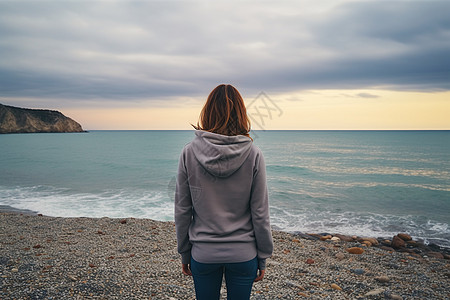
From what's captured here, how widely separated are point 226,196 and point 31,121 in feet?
499

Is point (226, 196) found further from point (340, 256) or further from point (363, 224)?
point (363, 224)

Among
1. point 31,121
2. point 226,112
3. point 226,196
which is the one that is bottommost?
point 226,196

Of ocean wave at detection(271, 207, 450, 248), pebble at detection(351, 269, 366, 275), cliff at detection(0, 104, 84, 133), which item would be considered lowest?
ocean wave at detection(271, 207, 450, 248)

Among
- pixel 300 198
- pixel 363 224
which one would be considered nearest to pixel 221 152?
pixel 363 224

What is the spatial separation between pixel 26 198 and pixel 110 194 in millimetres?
3817

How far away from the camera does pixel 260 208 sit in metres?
1.98

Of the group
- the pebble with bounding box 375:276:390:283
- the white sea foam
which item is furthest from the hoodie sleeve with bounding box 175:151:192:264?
the white sea foam

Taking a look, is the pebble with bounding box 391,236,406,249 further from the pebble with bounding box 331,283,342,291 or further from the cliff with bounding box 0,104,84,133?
the cliff with bounding box 0,104,84,133

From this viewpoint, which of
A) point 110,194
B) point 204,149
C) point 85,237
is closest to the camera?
point 204,149

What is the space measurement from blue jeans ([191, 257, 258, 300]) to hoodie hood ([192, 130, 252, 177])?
2.06 feet

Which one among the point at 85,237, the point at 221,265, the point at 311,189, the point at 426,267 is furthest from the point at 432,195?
the point at 221,265

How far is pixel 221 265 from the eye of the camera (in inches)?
77.2

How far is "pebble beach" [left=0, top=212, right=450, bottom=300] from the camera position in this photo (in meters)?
4.36

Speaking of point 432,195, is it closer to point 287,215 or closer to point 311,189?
point 311,189
